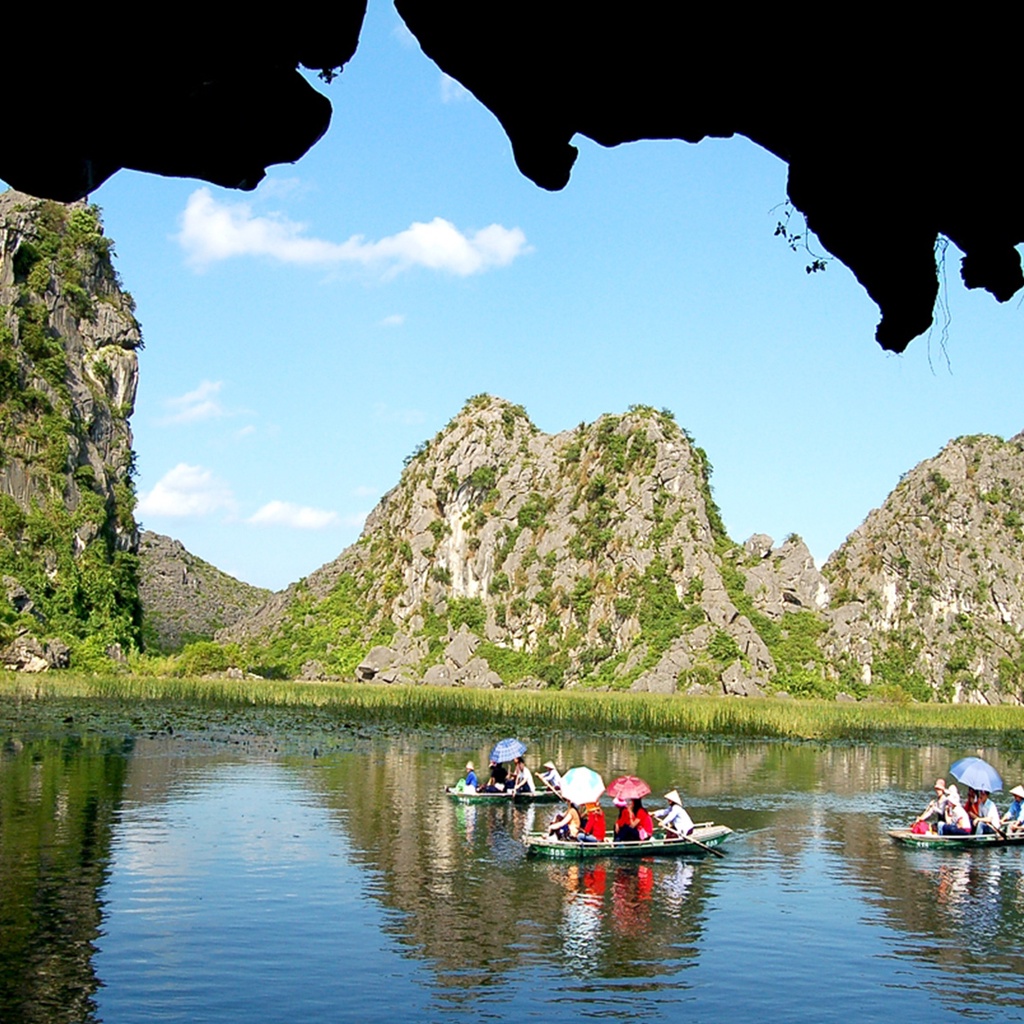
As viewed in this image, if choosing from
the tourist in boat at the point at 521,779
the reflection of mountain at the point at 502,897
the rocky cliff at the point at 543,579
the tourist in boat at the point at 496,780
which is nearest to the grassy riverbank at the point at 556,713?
the tourist in boat at the point at 521,779

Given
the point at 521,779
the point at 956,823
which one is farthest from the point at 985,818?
the point at 521,779

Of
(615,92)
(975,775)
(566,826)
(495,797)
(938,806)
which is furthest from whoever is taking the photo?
(495,797)

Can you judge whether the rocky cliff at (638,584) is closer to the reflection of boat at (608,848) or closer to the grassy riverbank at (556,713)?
the grassy riverbank at (556,713)

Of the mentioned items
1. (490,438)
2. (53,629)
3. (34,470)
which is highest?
(490,438)

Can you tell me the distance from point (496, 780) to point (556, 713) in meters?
28.8

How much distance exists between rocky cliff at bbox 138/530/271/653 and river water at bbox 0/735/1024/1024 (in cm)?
12136

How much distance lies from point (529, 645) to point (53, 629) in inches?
2080

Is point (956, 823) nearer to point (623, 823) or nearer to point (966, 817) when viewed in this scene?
point (966, 817)

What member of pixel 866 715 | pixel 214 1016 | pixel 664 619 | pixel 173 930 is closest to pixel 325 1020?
pixel 214 1016

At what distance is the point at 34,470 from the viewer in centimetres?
7712

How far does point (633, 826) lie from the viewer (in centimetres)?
2369

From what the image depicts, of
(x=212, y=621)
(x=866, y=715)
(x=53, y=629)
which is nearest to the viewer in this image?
(x=866, y=715)

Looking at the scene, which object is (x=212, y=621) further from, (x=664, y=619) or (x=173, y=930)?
(x=173, y=930)

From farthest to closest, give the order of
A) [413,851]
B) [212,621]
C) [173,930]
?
1. [212,621]
2. [413,851]
3. [173,930]
